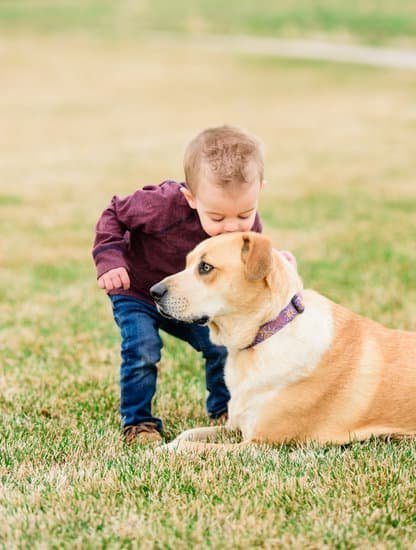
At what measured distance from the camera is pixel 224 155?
14.3 feet

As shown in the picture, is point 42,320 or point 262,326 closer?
point 262,326

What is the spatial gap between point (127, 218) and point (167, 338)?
1.87 metres

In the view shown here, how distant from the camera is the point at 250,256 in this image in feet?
13.3

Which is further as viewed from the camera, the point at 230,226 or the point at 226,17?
the point at 226,17

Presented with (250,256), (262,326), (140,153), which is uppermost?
(250,256)

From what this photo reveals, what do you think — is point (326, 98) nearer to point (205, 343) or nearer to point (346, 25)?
point (346, 25)

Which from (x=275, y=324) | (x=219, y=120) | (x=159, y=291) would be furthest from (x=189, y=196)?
(x=219, y=120)

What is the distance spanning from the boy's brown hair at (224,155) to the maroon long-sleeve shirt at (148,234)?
0.86 feet

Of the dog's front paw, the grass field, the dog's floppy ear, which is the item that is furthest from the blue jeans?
the dog's floppy ear

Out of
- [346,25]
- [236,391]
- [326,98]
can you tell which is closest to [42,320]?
[236,391]

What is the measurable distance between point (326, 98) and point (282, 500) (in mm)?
20348

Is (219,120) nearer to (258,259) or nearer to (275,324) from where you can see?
(275,324)

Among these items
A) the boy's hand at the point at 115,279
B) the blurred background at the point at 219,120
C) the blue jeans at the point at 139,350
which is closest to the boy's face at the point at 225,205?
the boy's hand at the point at 115,279

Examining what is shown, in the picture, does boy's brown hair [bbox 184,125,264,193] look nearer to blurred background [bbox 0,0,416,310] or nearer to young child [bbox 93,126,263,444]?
young child [bbox 93,126,263,444]
